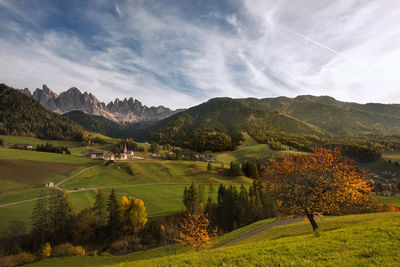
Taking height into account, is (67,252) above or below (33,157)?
below

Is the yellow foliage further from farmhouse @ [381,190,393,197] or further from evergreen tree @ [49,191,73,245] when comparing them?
farmhouse @ [381,190,393,197]

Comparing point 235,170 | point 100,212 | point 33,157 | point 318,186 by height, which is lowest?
point 100,212

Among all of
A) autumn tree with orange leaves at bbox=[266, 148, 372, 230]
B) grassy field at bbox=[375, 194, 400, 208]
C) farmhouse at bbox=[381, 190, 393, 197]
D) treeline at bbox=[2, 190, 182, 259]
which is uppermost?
autumn tree with orange leaves at bbox=[266, 148, 372, 230]

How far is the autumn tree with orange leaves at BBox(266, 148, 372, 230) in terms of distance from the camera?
23.0m

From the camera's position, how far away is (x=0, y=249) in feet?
149

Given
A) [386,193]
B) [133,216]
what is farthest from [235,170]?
[386,193]

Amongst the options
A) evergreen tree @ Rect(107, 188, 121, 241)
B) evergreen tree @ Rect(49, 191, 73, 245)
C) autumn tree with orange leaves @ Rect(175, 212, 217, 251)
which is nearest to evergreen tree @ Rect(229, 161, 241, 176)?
evergreen tree @ Rect(107, 188, 121, 241)

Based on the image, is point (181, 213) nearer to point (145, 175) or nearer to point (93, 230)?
point (93, 230)

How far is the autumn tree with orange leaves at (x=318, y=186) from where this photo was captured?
75.6 feet

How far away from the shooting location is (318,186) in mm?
24172

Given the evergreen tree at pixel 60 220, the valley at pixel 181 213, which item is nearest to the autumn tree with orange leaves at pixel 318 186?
the valley at pixel 181 213

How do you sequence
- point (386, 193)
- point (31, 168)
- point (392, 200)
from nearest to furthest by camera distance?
1. point (31, 168)
2. point (392, 200)
3. point (386, 193)

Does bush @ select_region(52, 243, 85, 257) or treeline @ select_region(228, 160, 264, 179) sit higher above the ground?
treeline @ select_region(228, 160, 264, 179)

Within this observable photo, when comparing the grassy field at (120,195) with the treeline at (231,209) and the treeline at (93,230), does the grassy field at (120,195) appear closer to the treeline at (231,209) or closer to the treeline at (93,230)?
the treeline at (93,230)
